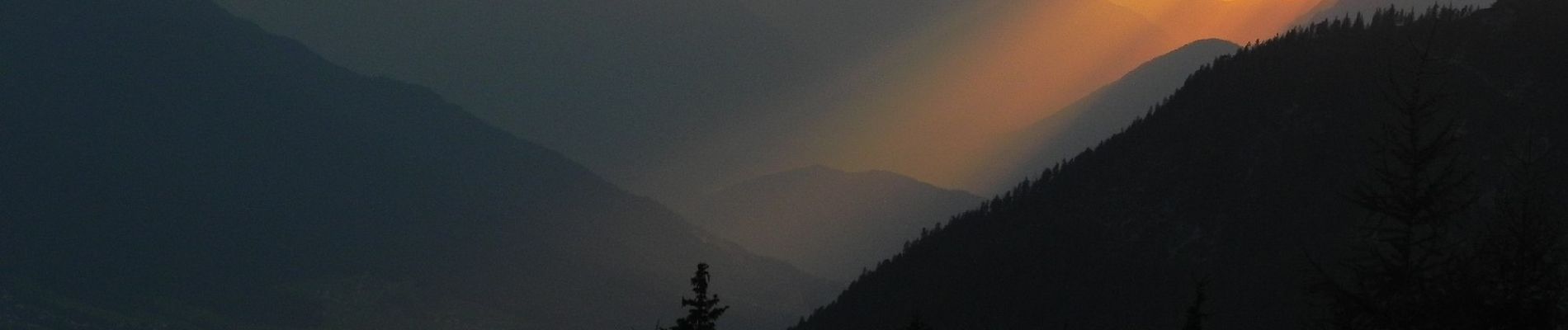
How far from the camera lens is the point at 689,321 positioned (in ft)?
113

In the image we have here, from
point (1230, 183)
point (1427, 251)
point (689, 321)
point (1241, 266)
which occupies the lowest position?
point (689, 321)

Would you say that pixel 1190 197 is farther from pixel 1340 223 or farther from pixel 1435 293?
pixel 1435 293

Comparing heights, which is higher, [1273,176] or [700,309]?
[1273,176]

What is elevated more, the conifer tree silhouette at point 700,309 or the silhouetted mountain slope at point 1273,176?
the silhouetted mountain slope at point 1273,176

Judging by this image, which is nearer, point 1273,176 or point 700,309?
point 700,309

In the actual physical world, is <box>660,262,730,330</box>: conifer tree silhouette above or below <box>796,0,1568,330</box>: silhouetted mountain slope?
below

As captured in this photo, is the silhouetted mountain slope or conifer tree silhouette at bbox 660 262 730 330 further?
the silhouetted mountain slope

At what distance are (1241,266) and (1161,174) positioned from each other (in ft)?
100

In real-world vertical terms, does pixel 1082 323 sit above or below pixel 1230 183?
below

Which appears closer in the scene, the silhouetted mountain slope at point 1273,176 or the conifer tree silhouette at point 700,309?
the conifer tree silhouette at point 700,309

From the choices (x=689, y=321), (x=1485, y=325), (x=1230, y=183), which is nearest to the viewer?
(x=1485, y=325)

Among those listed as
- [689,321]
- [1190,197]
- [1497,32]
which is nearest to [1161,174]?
[1190,197]

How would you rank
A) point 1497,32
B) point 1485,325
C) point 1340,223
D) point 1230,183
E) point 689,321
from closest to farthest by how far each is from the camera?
point 1485,325 → point 689,321 → point 1340,223 → point 1497,32 → point 1230,183

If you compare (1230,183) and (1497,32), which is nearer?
(1497,32)
